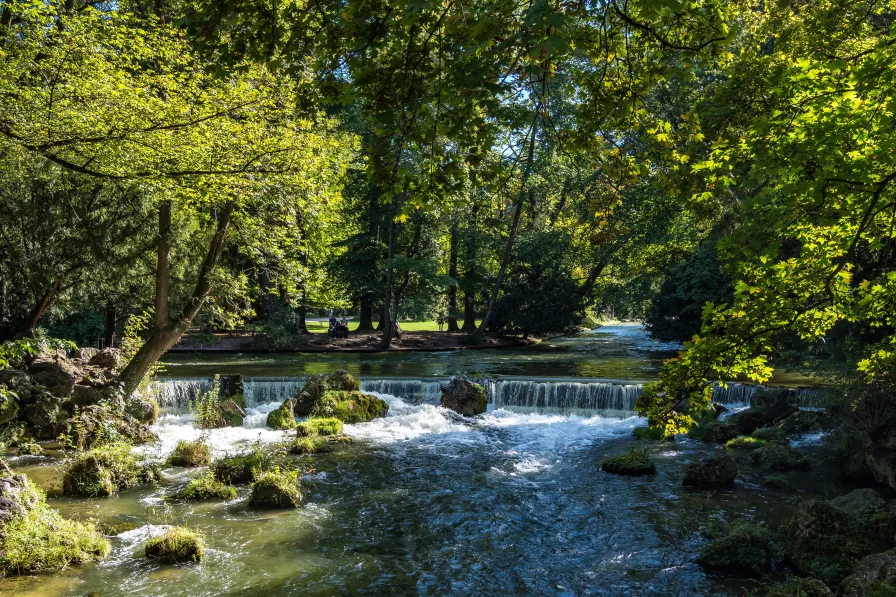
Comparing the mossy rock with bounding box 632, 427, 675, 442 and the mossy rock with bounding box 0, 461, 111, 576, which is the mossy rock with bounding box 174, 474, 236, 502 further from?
the mossy rock with bounding box 632, 427, 675, 442

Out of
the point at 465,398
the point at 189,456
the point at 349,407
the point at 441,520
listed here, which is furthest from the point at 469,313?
the point at 441,520

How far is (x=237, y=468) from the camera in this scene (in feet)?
36.4

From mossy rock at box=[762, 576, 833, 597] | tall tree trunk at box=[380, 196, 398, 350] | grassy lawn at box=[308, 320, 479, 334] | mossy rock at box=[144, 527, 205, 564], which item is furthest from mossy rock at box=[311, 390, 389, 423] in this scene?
grassy lawn at box=[308, 320, 479, 334]

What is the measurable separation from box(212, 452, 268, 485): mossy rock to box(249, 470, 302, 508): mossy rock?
0.96 m

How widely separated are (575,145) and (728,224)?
33.2 ft

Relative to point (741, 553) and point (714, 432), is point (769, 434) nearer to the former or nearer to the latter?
point (714, 432)

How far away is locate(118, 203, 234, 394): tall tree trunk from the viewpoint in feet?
42.9

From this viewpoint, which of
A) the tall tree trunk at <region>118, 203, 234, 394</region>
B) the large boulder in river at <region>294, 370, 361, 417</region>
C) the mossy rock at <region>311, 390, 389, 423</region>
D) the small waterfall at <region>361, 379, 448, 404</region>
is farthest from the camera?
the small waterfall at <region>361, 379, 448, 404</region>

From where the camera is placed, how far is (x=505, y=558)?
830 cm

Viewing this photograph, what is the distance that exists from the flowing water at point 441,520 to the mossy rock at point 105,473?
28cm

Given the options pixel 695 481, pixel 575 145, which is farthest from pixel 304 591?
pixel 695 481

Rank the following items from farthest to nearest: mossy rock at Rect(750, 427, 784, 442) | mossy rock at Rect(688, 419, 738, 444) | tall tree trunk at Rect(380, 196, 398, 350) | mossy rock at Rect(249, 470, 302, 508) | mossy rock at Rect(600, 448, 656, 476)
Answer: tall tree trunk at Rect(380, 196, 398, 350) → mossy rock at Rect(688, 419, 738, 444) → mossy rock at Rect(750, 427, 784, 442) → mossy rock at Rect(600, 448, 656, 476) → mossy rock at Rect(249, 470, 302, 508)

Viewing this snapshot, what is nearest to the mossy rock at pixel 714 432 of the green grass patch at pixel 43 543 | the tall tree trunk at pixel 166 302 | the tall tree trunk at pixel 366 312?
the tall tree trunk at pixel 166 302

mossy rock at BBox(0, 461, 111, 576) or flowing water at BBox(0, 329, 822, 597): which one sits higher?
mossy rock at BBox(0, 461, 111, 576)
